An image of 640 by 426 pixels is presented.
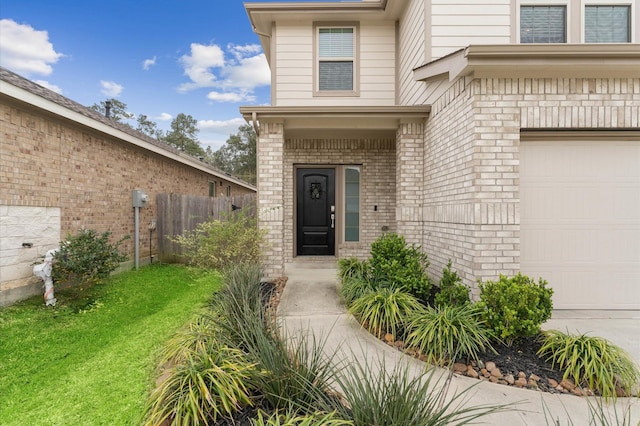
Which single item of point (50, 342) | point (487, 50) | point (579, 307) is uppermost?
point (487, 50)

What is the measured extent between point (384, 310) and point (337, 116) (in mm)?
3388

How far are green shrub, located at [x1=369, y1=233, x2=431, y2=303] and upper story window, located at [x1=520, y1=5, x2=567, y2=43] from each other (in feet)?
12.5

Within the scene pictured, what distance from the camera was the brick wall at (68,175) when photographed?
14.1ft

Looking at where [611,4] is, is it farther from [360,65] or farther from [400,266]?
[400,266]

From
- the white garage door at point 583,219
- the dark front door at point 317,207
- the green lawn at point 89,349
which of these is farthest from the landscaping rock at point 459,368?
the dark front door at point 317,207

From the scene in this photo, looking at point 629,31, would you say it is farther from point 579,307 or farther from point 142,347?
point 142,347

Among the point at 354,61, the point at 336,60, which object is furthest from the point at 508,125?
the point at 336,60

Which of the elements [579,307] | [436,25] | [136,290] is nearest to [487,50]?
[436,25]

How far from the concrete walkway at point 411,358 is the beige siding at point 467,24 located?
4152mm

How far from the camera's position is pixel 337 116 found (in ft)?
17.3

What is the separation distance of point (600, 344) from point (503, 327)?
0.73 metres

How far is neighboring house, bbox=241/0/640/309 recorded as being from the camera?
144 inches

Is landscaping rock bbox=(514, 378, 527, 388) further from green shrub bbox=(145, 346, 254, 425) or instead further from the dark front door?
the dark front door

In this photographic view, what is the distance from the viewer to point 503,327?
2914mm
